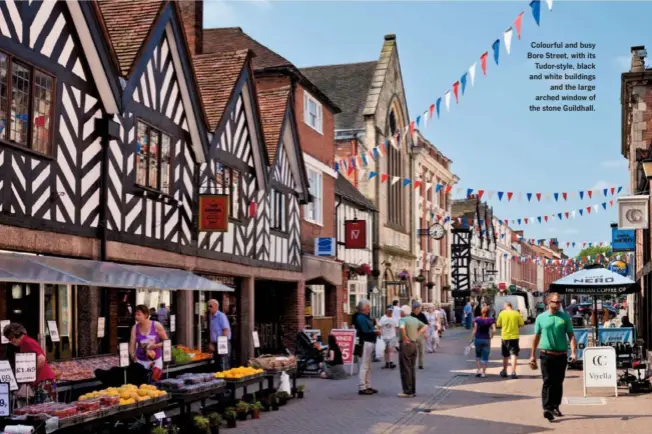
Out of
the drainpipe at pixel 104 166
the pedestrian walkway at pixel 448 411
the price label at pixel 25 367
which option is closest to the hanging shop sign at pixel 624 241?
the pedestrian walkway at pixel 448 411

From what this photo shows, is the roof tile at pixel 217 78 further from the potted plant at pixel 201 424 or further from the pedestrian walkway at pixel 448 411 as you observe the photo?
the potted plant at pixel 201 424

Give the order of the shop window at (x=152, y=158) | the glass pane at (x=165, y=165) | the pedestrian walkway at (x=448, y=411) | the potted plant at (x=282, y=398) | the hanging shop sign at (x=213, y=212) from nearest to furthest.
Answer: the pedestrian walkway at (x=448, y=411), the potted plant at (x=282, y=398), the shop window at (x=152, y=158), the glass pane at (x=165, y=165), the hanging shop sign at (x=213, y=212)

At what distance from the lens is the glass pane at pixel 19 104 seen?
1199 cm

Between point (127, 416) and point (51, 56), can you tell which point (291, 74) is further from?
point (127, 416)

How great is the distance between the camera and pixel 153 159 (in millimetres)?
16531

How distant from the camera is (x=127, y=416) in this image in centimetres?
986

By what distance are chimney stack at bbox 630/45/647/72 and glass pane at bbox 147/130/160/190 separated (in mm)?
17359

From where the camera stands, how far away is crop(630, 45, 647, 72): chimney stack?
28303mm

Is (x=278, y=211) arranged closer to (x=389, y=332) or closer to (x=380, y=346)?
(x=389, y=332)

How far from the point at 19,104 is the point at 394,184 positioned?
34121 millimetres

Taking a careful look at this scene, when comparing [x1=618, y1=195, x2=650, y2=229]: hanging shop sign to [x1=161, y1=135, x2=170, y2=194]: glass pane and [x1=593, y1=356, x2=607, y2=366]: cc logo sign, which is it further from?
[x1=161, y1=135, x2=170, y2=194]: glass pane

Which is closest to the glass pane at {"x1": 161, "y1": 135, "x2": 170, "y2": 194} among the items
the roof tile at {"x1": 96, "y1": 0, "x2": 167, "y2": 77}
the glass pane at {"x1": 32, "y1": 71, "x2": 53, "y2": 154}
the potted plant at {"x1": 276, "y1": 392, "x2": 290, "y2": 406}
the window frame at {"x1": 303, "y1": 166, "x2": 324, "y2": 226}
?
the roof tile at {"x1": 96, "y1": 0, "x2": 167, "y2": 77}

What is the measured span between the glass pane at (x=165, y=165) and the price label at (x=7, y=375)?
8083 millimetres

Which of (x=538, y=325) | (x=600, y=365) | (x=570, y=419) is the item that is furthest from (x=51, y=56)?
(x=600, y=365)
